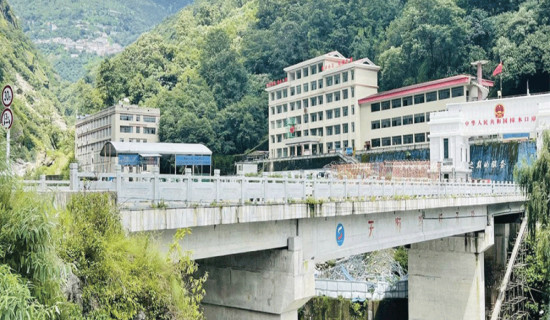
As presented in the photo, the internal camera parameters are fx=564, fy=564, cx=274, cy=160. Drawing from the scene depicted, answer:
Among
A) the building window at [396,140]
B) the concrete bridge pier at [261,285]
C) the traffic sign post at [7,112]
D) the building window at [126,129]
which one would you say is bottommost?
the concrete bridge pier at [261,285]

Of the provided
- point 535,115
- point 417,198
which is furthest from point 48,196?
point 535,115

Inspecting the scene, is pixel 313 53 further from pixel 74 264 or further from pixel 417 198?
pixel 74 264

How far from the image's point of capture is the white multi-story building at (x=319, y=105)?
70.0 metres

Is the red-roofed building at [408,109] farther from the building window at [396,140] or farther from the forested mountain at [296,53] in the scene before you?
the forested mountain at [296,53]

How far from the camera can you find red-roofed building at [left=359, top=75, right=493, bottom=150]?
191ft

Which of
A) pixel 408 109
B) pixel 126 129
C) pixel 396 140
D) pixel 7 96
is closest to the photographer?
pixel 7 96

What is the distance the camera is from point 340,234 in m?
19.2

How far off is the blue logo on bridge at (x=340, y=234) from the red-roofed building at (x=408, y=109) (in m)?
41.9

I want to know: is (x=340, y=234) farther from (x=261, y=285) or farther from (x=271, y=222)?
(x=271, y=222)

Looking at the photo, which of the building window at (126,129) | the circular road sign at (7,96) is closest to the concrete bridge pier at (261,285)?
the circular road sign at (7,96)

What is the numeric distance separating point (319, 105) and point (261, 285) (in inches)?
2364

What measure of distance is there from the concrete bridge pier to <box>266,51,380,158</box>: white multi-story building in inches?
2110

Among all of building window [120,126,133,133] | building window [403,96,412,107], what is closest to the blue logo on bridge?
building window [403,96,412,107]

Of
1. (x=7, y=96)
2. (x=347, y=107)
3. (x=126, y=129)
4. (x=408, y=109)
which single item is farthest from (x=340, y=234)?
(x=126, y=129)
